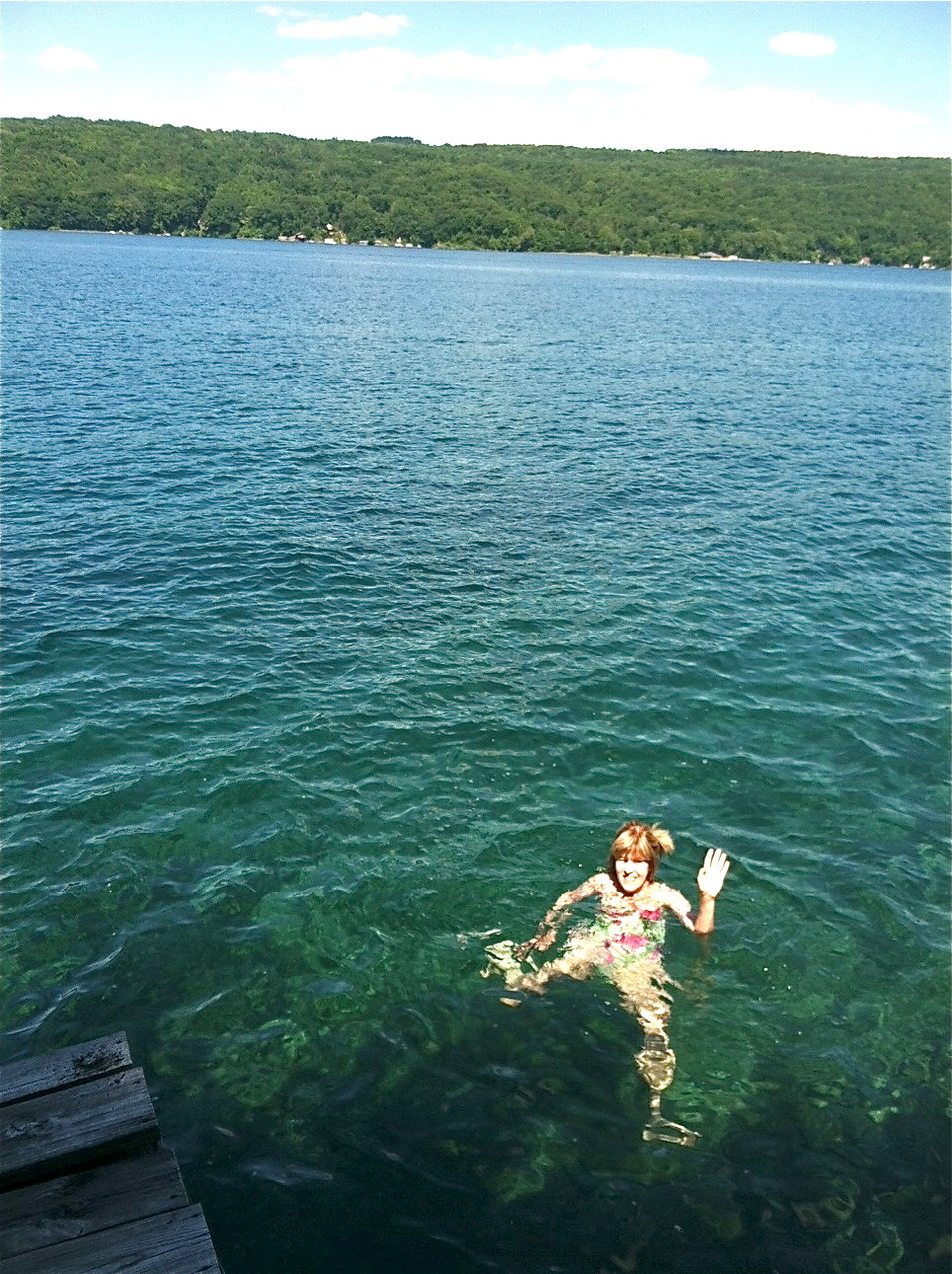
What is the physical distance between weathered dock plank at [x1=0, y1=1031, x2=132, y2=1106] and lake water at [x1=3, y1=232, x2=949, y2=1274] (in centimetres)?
277

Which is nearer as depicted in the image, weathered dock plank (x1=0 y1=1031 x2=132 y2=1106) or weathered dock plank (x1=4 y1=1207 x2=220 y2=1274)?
weathered dock plank (x1=4 y1=1207 x2=220 y2=1274)

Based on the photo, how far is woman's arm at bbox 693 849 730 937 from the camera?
9938 mm

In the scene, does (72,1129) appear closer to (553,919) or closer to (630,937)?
(553,919)

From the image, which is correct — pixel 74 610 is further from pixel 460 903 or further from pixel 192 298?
pixel 192 298

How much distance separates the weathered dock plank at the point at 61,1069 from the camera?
21.9 ft

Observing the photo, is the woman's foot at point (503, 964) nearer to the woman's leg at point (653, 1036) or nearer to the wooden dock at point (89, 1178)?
the woman's leg at point (653, 1036)

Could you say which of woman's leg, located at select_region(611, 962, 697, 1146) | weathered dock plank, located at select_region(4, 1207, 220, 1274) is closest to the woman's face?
woman's leg, located at select_region(611, 962, 697, 1146)

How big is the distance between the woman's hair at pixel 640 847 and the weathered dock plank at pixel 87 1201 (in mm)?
5235

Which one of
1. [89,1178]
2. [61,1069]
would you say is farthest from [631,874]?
[89,1178]

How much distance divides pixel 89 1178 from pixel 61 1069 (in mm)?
862

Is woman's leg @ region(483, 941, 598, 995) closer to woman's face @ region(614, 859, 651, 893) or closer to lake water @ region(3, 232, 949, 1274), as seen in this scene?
lake water @ region(3, 232, 949, 1274)

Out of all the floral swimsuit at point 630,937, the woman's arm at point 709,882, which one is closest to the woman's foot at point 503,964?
the floral swimsuit at point 630,937

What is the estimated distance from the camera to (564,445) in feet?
128

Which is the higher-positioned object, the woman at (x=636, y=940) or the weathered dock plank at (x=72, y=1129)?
the weathered dock plank at (x=72, y=1129)
